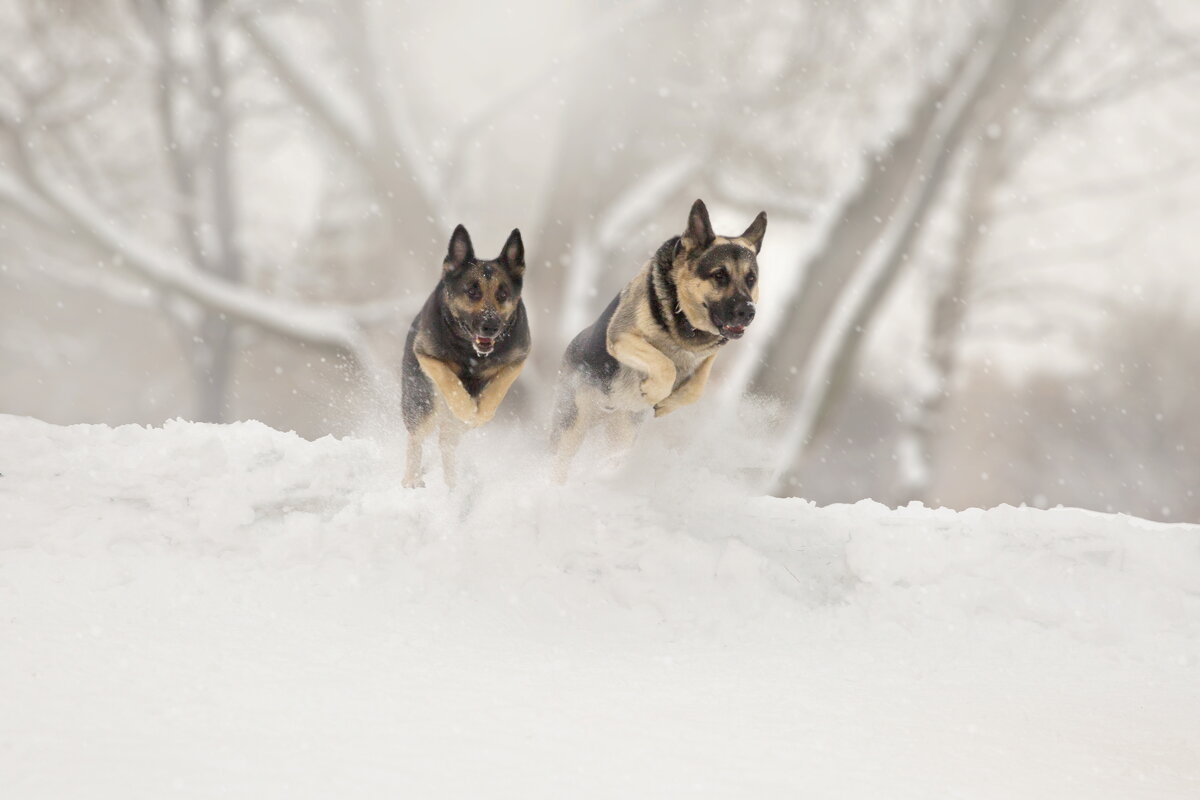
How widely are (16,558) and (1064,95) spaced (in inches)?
502

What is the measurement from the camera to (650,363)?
5883mm

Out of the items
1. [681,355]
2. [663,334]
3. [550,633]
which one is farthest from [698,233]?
[550,633]

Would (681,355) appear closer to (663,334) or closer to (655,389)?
(663,334)

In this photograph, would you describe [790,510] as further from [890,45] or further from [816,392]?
[890,45]

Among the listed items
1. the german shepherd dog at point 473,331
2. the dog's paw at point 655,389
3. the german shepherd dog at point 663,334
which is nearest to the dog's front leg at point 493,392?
the german shepherd dog at point 473,331

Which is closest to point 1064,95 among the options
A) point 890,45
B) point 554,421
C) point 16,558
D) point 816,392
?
point 890,45

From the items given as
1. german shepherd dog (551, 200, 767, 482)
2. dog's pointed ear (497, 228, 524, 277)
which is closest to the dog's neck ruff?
german shepherd dog (551, 200, 767, 482)

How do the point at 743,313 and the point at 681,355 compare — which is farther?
the point at 681,355

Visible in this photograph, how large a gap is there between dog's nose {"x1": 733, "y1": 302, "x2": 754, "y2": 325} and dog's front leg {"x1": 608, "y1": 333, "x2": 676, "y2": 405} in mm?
681

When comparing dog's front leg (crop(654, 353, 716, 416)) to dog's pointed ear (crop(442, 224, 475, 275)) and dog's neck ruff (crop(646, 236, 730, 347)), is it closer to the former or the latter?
dog's neck ruff (crop(646, 236, 730, 347))

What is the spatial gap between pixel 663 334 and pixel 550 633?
2101mm

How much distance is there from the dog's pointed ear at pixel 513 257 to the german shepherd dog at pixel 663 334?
29.9 inches

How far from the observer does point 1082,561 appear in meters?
5.93

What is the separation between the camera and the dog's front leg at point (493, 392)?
19.9 ft
